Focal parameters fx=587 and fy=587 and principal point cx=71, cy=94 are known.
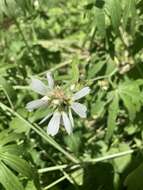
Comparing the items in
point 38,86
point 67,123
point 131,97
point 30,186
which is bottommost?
point 30,186

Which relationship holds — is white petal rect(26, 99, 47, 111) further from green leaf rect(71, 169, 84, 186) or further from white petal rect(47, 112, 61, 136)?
green leaf rect(71, 169, 84, 186)

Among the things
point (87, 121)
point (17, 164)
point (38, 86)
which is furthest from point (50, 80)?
point (87, 121)

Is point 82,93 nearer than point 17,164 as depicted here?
Yes

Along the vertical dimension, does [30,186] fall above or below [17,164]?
below

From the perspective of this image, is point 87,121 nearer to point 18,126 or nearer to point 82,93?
point 18,126

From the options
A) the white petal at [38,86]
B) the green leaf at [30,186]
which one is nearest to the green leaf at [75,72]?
the white petal at [38,86]

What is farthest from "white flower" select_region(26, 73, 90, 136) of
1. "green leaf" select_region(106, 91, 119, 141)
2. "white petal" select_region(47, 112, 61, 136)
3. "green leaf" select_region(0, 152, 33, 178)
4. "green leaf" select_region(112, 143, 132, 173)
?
"green leaf" select_region(112, 143, 132, 173)

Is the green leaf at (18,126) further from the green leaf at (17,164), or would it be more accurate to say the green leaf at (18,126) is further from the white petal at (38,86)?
the white petal at (38,86)
